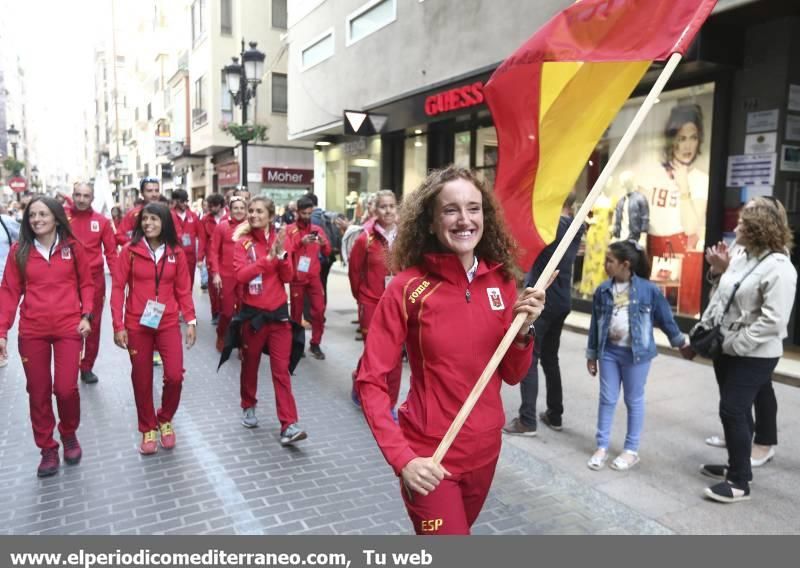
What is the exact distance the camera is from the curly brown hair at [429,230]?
2.51 metres

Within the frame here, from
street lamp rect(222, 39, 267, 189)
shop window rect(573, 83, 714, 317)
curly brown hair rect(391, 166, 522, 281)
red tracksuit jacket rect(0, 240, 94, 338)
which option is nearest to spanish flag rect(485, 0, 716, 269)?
curly brown hair rect(391, 166, 522, 281)

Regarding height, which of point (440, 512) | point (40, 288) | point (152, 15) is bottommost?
point (440, 512)

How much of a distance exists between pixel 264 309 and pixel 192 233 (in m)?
Answer: 5.13

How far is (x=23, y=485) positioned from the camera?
4445mm

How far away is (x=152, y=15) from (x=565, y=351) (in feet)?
163

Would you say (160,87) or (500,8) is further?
(160,87)

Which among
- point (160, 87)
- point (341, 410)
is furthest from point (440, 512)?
point (160, 87)

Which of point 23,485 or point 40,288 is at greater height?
point 40,288

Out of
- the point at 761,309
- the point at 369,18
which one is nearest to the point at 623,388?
the point at 761,309

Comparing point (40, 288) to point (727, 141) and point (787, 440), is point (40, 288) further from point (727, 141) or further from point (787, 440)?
point (727, 141)

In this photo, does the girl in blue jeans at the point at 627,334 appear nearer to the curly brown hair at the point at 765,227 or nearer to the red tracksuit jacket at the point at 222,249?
the curly brown hair at the point at 765,227

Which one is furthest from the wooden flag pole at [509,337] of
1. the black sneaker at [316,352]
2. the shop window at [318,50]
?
the shop window at [318,50]

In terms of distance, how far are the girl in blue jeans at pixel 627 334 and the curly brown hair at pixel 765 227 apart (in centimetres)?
72

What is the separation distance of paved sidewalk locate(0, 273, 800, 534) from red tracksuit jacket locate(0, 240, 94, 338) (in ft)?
3.52
